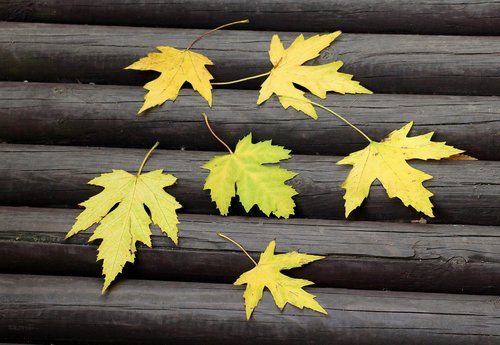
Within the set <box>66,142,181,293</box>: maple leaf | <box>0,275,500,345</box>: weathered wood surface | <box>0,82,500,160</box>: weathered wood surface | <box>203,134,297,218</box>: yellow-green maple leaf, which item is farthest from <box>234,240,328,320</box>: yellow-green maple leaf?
<box>0,82,500,160</box>: weathered wood surface

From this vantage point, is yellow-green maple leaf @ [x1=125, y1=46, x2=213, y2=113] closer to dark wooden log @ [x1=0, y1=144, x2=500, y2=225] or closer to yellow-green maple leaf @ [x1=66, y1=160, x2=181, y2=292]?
dark wooden log @ [x1=0, y1=144, x2=500, y2=225]

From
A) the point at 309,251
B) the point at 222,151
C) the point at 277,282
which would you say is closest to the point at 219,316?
the point at 277,282

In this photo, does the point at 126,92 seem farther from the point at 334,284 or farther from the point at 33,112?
the point at 334,284

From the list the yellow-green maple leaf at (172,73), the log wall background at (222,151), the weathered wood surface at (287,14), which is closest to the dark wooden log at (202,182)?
the log wall background at (222,151)

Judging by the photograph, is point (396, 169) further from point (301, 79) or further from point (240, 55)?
point (240, 55)

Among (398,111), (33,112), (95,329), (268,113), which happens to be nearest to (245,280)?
(95,329)
